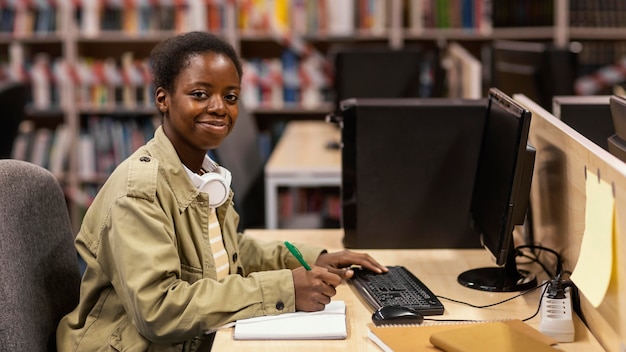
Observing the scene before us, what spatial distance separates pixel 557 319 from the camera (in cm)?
149

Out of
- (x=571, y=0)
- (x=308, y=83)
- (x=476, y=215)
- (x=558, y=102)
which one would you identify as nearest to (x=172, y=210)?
(x=476, y=215)

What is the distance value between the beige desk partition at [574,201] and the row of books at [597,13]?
2.66 m

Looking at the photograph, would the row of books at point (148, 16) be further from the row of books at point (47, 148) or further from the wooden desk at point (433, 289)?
the wooden desk at point (433, 289)

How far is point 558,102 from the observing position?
80.5 inches

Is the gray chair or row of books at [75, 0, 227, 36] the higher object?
row of books at [75, 0, 227, 36]

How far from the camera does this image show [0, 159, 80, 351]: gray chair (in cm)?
149

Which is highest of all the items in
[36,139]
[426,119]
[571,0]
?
[571,0]

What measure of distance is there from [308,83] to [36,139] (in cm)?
157

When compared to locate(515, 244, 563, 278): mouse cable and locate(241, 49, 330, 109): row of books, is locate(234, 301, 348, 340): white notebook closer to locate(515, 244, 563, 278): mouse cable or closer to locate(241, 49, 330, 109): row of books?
locate(515, 244, 563, 278): mouse cable

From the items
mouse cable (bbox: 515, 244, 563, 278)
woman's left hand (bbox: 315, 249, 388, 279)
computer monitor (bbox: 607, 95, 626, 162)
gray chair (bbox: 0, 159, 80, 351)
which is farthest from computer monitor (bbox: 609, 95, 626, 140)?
gray chair (bbox: 0, 159, 80, 351)

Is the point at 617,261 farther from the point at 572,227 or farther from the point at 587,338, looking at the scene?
the point at 572,227

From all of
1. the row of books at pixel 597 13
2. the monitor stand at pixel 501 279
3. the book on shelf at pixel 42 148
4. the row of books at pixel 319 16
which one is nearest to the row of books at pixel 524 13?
the row of books at pixel 597 13

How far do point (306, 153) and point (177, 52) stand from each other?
2.00 m

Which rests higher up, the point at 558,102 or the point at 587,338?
the point at 558,102
